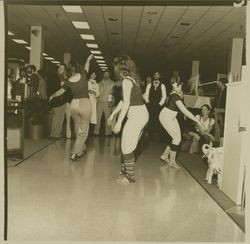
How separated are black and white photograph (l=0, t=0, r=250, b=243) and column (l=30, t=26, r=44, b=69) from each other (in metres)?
0.03

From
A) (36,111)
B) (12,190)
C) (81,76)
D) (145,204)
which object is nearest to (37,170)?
(12,190)

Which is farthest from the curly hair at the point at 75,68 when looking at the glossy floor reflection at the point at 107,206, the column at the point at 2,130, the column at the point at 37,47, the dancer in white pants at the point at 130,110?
the column at the point at 37,47

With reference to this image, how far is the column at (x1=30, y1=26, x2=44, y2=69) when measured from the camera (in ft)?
36.1

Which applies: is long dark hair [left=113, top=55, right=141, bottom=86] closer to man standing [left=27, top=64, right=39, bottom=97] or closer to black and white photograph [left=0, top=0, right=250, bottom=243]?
black and white photograph [left=0, top=0, right=250, bottom=243]

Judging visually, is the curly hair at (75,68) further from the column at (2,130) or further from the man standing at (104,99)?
the column at (2,130)

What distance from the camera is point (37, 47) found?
11070 mm

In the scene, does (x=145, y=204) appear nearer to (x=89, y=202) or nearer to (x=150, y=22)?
(x=89, y=202)

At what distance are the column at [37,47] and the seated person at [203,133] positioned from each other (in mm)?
5072

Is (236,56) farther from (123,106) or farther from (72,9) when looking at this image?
(123,106)

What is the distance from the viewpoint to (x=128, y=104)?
4.77 meters

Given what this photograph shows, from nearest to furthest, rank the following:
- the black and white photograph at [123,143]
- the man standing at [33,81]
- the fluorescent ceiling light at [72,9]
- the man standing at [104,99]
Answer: the black and white photograph at [123,143] → the man standing at [33,81] → the fluorescent ceiling light at [72,9] → the man standing at [104,99]

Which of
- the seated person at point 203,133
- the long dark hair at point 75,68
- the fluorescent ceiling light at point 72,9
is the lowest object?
the seated person at point 203,133

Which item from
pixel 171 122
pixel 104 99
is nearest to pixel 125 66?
pixel 171 122

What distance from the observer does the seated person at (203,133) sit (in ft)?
25.0
